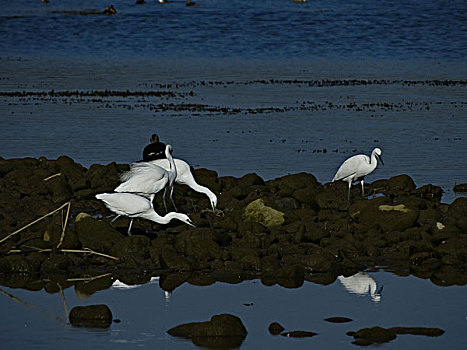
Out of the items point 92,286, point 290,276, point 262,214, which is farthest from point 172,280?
point 262,214

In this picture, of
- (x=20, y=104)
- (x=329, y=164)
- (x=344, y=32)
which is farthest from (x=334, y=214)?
(x=344, y=32)

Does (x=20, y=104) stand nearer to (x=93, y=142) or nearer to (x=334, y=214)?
(x=93, y=142)

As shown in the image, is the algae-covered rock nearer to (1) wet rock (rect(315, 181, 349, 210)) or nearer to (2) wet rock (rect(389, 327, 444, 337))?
(1) wet rock (rect(315, 181, 349, 210))

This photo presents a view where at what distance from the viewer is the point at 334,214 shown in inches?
616

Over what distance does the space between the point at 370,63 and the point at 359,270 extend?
40233 mm

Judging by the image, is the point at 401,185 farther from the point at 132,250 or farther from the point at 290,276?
the point at 132,250

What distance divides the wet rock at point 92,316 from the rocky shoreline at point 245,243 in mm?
1256

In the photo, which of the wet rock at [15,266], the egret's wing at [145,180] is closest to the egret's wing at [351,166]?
the egret's wing at [145,180]

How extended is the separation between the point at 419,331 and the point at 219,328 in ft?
6.82

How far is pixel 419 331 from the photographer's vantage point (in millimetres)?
10617

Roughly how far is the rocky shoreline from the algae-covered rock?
0.6 inches

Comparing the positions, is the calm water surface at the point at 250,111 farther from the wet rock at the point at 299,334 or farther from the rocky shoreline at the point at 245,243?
the rocky shoreline at the point at 245,243

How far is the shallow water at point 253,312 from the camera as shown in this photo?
10.3 m

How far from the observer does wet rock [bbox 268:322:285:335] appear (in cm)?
1057
